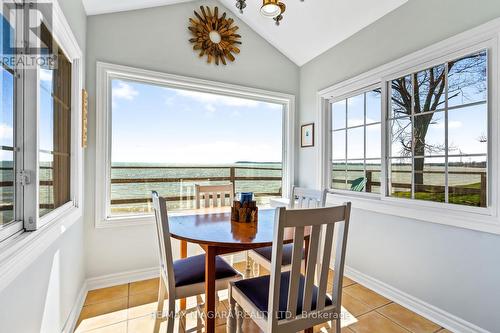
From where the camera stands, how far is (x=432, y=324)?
189cm

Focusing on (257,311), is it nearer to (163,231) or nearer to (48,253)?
(163,231)

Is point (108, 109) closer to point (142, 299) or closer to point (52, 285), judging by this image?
point (52, 285)

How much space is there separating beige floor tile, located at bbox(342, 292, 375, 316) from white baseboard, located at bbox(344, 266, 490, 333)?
0.90 ft

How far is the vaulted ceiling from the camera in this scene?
7.63ft

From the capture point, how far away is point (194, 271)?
1618 millimetres

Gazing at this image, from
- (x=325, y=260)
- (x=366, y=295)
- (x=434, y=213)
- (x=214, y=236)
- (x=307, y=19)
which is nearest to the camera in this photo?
(x=325, y=260)

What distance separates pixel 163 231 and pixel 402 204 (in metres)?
1.99

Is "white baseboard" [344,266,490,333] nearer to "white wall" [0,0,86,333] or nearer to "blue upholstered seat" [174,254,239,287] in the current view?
"blue upholstered seat" [174,254,239,287]

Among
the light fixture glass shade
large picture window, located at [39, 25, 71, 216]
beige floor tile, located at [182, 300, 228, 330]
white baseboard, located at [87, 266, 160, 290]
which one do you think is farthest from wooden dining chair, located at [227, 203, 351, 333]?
white baseboard, located at [87, 266, 160, 290]

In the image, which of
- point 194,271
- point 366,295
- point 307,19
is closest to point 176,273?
point 194,271

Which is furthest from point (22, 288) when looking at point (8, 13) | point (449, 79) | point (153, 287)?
point (449, 79)

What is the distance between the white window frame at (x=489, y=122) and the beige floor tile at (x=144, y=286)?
210cm

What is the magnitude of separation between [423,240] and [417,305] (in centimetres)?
54

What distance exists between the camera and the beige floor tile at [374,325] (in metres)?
1.82
